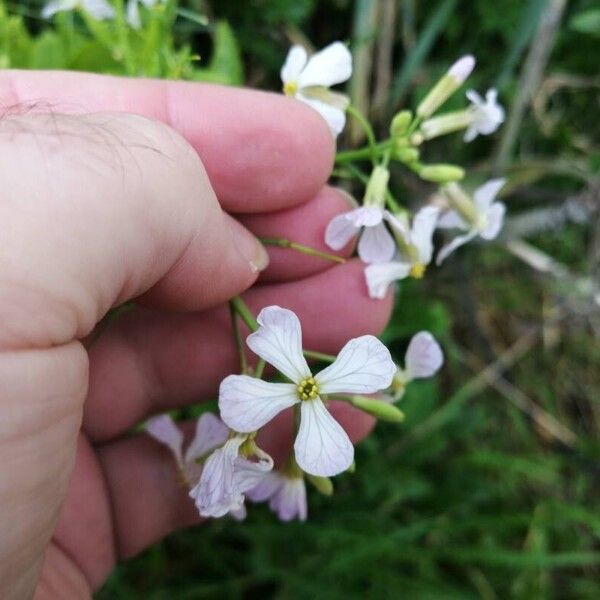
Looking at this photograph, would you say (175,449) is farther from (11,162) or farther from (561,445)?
(561,445)

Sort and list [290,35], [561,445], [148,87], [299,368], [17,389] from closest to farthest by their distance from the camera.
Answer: [17,389] → [299,368] → [148,87] → [290,35] → [561,445]

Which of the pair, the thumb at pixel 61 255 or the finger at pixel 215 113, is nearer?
the thumb at pixel 61 255

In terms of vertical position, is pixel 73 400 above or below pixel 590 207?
above

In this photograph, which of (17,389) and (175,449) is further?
(175,449)

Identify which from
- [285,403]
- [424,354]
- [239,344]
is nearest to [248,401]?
[285,403]

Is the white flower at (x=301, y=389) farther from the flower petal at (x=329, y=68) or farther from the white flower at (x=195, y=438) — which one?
the flower petal at (x=329, y=68)

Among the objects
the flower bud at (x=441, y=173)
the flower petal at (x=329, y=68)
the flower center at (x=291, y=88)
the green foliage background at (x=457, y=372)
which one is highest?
the flower petal at (x=329, y=68)

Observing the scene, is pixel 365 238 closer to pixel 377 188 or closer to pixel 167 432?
pixel 377 188

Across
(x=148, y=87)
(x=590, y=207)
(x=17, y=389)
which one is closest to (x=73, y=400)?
(x=17, y=389)

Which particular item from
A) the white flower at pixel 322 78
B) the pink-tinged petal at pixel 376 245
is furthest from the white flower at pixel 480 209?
the white flower at pixel 322 78
